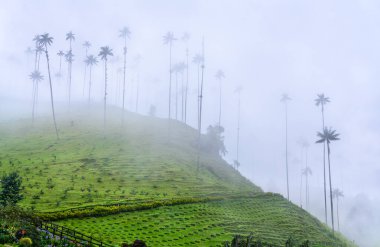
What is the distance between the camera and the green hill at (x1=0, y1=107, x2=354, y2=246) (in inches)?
2245

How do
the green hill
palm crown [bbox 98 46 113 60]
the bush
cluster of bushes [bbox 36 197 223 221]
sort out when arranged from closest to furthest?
1. the bush
2. cluster of bushes [bbox 36 197 223 221]
3. the green hill
4. palm crown [bbox 98 46 113 60]

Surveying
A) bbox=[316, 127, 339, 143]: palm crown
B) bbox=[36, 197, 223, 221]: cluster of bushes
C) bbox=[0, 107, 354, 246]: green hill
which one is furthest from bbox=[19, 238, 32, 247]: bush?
bbox=[316, 127, 339, 143]: palm crown

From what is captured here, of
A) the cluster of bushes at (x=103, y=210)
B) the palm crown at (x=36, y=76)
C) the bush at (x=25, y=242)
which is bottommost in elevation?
the bush at (x=25, y=242)

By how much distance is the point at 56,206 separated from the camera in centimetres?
5906

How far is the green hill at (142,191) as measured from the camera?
5703 centimetres

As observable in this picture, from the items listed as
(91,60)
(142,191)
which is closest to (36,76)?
(91,60)

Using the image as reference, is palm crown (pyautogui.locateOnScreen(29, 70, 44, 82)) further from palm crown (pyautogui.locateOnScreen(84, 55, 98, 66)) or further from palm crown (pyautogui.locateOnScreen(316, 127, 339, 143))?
palm crown (pyautogui.locateOnScreen(316, 127, 339, 143))


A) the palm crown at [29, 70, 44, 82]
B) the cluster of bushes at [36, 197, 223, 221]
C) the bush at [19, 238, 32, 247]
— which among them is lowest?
the bush at [19, 238, 32, 247]

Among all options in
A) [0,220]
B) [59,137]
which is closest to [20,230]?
[0,220]

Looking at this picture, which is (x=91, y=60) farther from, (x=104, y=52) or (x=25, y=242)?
(x=25, y=242)

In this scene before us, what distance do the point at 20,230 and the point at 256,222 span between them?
136 ft

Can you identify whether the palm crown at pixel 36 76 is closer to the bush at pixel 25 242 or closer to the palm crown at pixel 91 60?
the palm crown at pixel 91 60

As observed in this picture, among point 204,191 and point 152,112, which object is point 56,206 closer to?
point 204,191

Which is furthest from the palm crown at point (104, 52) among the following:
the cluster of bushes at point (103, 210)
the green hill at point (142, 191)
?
the cluster of bushes at point (103, 210)
